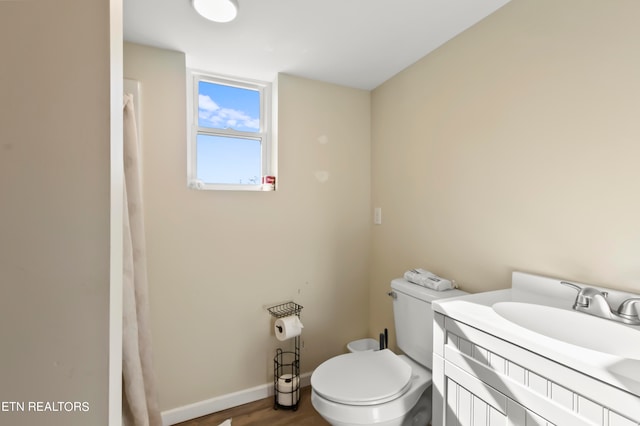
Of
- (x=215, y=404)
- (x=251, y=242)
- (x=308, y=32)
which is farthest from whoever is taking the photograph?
(x=251, y=242)

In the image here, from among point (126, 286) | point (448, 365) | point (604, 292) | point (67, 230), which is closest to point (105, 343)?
point (67, 230)

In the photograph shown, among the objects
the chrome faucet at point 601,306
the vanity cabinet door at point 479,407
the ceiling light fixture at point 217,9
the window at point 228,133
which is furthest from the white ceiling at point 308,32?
the vanity cabinet door at point 479,407

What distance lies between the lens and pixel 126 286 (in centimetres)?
116

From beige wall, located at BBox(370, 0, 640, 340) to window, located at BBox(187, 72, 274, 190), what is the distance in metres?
0.97

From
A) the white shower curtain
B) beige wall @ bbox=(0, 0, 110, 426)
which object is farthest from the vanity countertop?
the white shower curtain

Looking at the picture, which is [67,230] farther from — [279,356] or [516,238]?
[279,356]

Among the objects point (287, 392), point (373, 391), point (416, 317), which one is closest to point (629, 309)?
point (416, 317)

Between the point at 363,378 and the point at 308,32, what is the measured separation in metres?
1.73

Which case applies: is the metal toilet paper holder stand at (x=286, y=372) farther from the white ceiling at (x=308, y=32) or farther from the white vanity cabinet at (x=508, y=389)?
the white ceiling at (x=308, y=32)

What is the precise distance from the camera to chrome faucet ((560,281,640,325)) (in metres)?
0.88

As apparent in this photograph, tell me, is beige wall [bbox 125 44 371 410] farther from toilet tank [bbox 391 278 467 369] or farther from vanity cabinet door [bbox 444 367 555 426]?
vanity cabinet door [bbox 444 367 555 426]

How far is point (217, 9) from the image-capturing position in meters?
1.32

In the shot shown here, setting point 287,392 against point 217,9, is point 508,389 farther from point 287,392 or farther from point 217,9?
point 217,9

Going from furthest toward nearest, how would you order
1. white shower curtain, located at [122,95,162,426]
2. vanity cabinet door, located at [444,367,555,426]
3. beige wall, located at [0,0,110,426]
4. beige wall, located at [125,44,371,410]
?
beige wall, located at [125,44,371,410] → white shower curtain, located at [122,95,162,426] → vanity cabinet door, located at [444,367,555,426] → beige wall, located at [0,0,110,426]
